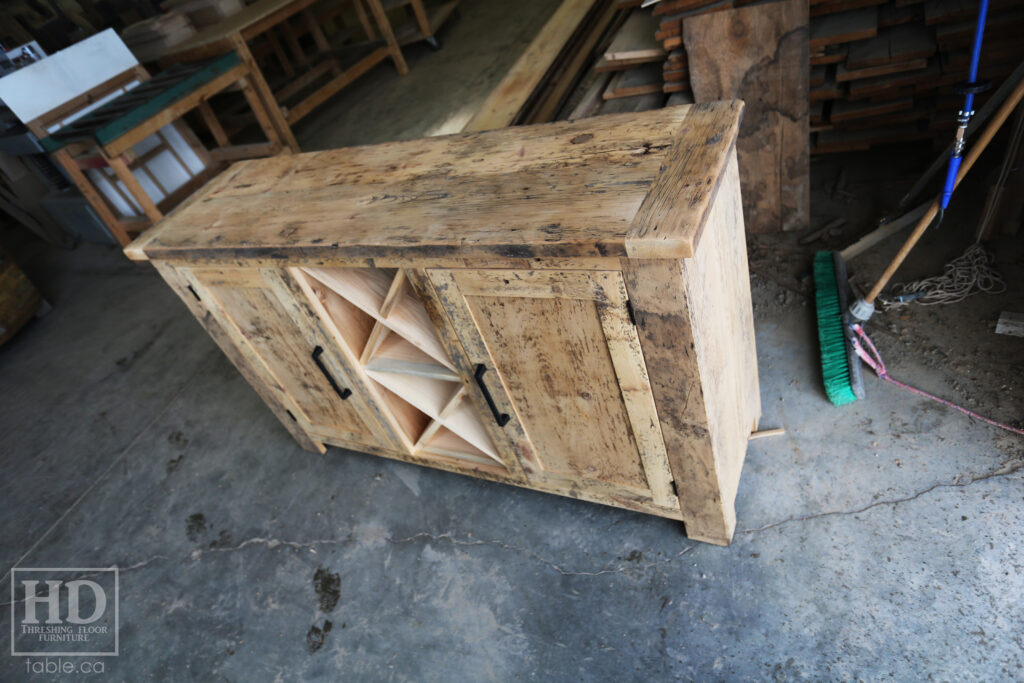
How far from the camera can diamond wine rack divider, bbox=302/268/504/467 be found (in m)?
1.88

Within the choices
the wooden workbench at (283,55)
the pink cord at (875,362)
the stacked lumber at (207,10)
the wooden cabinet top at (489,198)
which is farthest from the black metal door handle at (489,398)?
the stacked lumber at (207,10)

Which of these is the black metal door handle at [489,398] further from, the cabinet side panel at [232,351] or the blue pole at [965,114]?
the blue pole at [965,114]

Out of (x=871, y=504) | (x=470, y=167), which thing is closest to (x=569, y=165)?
(x=470, y=167)

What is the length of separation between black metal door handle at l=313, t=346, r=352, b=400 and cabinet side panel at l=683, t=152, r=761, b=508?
133 cm

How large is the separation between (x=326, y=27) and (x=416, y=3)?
2527mm

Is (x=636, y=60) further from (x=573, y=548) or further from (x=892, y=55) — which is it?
(x=573, y=548)

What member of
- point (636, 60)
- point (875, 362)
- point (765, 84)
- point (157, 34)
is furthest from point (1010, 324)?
point (157, 34)

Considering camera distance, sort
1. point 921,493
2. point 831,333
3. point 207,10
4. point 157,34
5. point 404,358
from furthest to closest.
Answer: point 207,10 → point 157,34 → point 831,333 → point 404,358 → point 921,493

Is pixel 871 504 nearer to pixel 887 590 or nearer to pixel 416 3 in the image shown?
pixel 887 590

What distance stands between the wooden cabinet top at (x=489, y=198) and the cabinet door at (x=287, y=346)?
15cm

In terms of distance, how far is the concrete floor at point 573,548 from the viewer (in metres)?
1.76

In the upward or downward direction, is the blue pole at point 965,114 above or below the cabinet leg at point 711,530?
above

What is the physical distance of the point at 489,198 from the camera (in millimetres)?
1568

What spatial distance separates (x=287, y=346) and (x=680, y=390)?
1.48m
